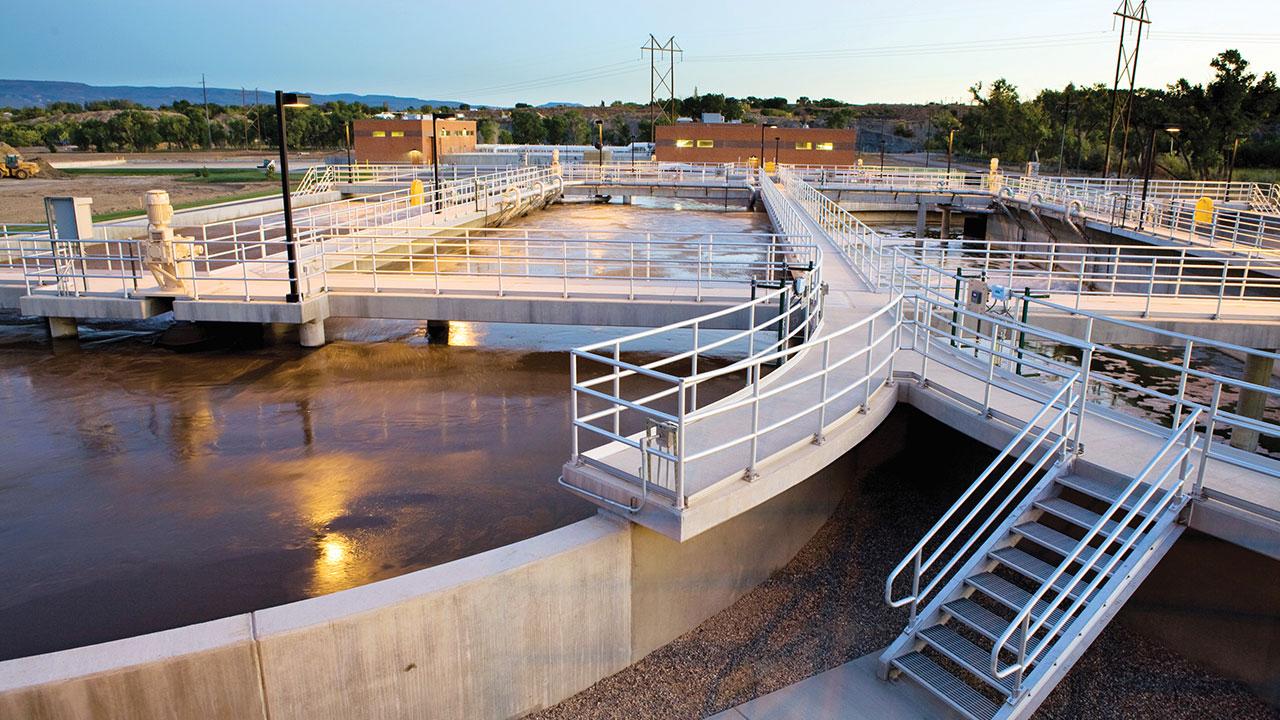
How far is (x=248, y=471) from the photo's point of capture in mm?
9781

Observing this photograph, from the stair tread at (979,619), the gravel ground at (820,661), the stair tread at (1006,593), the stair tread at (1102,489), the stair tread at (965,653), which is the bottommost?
the gravel ground at (820,661)

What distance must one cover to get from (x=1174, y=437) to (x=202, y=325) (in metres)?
15.3

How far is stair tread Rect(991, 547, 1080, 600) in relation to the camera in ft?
Answer: 22.4

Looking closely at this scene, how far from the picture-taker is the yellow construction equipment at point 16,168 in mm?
63094

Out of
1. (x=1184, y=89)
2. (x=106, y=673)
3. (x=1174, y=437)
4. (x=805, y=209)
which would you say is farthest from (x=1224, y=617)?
(x=1184, y=89)

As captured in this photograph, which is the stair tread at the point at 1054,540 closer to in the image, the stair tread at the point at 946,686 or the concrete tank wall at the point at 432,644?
the stair tread at the point at 946,686

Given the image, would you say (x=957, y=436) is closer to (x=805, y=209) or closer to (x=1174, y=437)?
(x=1174, y=437)

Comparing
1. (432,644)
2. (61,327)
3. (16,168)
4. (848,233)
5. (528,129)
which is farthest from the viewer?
(528,129)

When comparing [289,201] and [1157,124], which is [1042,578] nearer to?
[289,201]

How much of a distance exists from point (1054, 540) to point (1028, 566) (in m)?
0.32

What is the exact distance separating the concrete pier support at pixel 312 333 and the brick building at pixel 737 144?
184ft

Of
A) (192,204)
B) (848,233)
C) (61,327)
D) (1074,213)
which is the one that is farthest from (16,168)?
(1074,213)

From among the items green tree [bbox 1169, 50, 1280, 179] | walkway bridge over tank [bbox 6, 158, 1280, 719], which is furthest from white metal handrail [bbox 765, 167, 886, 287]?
green tree [bbox 1169, 50, 1280, 179]

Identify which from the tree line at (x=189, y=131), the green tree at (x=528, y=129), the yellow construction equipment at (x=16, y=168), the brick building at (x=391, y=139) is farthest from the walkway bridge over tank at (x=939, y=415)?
the green tree at (x=528, y=129)
